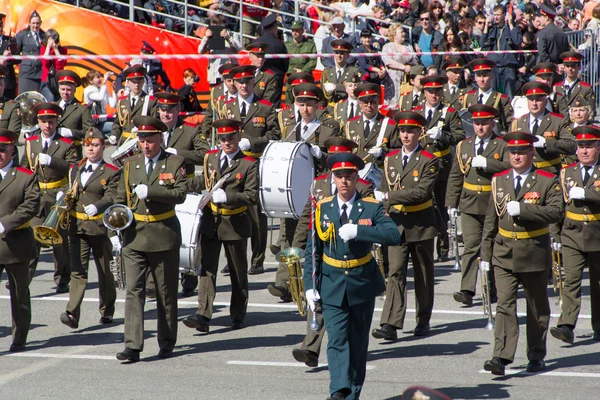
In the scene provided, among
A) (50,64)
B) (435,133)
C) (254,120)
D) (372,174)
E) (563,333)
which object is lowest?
(563,333)

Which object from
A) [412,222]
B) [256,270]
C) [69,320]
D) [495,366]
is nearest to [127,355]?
[69,320]

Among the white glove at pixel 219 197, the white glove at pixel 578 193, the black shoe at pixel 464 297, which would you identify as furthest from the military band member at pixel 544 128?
the white glove at pixel 219 197

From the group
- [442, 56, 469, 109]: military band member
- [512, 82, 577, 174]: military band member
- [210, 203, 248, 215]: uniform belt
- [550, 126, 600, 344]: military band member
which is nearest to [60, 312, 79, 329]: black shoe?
[210, 203, 248, 215]: uniform belt

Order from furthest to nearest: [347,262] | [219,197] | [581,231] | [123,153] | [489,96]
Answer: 1. [489,96]
2. [123,153]
3. [219,197]
4. [581,231]
5. [347,262]

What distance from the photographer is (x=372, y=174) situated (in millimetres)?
12656

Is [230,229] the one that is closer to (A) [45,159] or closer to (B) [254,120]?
(A) [45,159]

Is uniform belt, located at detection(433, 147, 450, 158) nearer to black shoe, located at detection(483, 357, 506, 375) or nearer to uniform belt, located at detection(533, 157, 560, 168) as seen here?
uniform belt, located at detection(533, 157, 560, 168)

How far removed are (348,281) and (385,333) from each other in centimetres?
225

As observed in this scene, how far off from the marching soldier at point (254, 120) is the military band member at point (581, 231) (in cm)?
449

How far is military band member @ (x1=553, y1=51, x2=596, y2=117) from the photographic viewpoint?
50.1ft

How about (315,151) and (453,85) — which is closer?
(315,151)

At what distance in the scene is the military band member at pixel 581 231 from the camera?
10781 millimetres

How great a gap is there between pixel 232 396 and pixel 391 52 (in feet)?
38.2

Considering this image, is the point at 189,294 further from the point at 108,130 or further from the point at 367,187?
the point at 108,130
